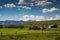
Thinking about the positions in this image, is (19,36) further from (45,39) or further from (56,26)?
(56,26)

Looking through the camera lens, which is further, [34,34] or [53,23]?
[53,23]

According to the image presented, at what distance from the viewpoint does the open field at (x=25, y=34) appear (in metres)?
7.23

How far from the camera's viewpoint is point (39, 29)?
24.6 ft

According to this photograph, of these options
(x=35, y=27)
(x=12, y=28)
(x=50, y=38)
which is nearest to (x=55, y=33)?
(x=50, y=38)

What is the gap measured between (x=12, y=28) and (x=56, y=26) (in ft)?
6.56

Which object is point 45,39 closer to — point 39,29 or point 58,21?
point 39,29

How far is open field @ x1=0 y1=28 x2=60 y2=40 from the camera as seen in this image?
23.7 ft

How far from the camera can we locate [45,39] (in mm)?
7211

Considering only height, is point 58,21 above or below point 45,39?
above

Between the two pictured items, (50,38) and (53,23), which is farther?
(53,23)

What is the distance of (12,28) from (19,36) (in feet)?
1.79

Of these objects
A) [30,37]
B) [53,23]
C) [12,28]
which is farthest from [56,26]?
[12,28]

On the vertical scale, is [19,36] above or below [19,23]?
below

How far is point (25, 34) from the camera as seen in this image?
23.9ft
